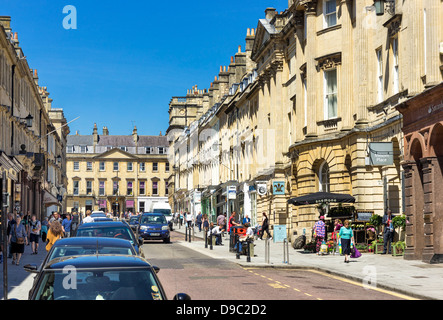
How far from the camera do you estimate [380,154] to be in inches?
1167

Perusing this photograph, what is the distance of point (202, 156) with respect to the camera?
3553 inches

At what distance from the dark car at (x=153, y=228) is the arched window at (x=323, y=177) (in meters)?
9.84

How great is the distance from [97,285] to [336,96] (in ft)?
93.6

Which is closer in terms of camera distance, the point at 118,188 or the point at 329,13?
the point at 329,13

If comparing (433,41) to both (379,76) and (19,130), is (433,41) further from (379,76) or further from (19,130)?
(19,130)

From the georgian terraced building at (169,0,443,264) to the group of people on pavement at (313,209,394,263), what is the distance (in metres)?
1.25

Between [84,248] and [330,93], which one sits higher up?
[330,93]

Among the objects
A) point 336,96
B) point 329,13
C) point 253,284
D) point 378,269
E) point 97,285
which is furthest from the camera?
point 329,13

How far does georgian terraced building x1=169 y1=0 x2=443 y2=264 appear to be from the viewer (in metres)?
28.5

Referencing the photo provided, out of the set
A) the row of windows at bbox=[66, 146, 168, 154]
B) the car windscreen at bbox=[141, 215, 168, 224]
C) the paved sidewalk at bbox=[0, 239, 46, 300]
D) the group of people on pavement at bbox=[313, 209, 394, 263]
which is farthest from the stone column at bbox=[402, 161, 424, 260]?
the row of windows at bbox=[66, 146, 168, 154]

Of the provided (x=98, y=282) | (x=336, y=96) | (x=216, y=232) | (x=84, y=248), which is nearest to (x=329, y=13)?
(x=336, y=96)

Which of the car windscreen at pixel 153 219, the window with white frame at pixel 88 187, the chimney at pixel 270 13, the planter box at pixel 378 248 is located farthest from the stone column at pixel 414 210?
the window with white frame at pixel 88 187

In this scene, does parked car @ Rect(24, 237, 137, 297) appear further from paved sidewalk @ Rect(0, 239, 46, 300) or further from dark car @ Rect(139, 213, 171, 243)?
dark car @ Rect(139, 213, 171, 243)
